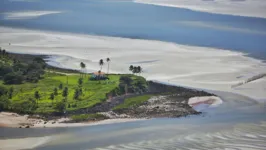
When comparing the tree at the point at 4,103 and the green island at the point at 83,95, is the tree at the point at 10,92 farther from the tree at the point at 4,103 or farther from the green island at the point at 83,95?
the tree at the point at 4,103

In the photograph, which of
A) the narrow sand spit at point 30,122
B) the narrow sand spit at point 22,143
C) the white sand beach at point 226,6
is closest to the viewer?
the narrow sand spit at point 22,143

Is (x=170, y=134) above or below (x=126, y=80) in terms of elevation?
below

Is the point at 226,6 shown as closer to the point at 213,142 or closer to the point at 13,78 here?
the point at 13,78

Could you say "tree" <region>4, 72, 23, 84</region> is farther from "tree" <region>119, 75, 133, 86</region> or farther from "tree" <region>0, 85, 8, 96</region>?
"tree" <region>119, 75, 133, 86</region>

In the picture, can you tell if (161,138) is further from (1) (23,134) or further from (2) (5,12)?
(2) (5,12)

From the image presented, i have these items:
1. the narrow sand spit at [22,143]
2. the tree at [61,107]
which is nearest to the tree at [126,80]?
the tree at [61,107]

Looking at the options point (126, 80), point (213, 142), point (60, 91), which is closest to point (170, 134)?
point (213, 142)

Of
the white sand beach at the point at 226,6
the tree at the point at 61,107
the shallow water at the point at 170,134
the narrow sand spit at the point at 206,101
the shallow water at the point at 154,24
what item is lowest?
the shallow water at the point at 170,134
